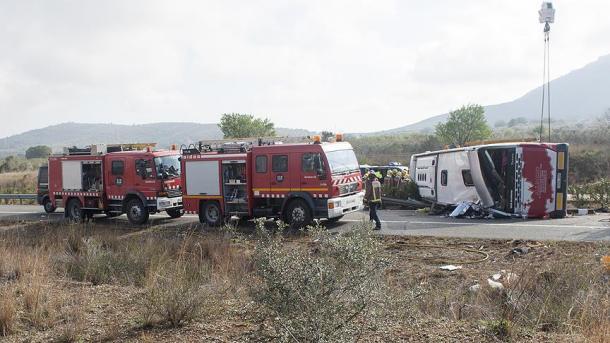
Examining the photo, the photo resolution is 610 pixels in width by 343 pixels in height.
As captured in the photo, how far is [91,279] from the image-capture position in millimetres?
8406

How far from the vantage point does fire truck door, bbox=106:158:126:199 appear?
61.5 ft

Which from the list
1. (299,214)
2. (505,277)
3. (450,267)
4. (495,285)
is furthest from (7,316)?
(299,214)

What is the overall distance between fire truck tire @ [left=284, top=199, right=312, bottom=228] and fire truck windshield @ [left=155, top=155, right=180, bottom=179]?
5170mm

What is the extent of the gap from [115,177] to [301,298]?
1625 centimetres

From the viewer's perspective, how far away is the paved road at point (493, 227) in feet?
43.5

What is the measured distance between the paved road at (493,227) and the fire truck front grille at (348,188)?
1.06 m

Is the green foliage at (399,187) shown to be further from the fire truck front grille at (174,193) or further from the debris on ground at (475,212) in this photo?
the fire truck front grille at (174,193)

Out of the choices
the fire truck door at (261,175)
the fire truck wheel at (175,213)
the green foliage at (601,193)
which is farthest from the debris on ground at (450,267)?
the fire truck wheel at (175,213)

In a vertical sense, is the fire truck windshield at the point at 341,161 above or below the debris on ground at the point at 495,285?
above

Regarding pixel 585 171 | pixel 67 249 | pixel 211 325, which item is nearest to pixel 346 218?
pixel 67 249

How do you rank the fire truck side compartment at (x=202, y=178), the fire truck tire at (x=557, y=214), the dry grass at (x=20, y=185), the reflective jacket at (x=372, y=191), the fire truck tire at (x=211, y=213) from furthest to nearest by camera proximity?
1. the dry grass at (x=20, y=185)
2. the fire truck tire at (x=211, y=213)
3. the fire truck side compartment at (x=202, y=178)
4. the fire truck tire at (x=557, y=214)
5. the reflective jacket at (x=372, y=191)

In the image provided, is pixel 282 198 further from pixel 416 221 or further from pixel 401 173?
pixel 401 173

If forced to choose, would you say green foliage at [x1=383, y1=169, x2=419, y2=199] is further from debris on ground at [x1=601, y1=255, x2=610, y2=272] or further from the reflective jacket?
debris on ground at [x1=601, y1=255, x2=610, y2=272]

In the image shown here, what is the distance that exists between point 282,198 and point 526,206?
7608 millimetres
